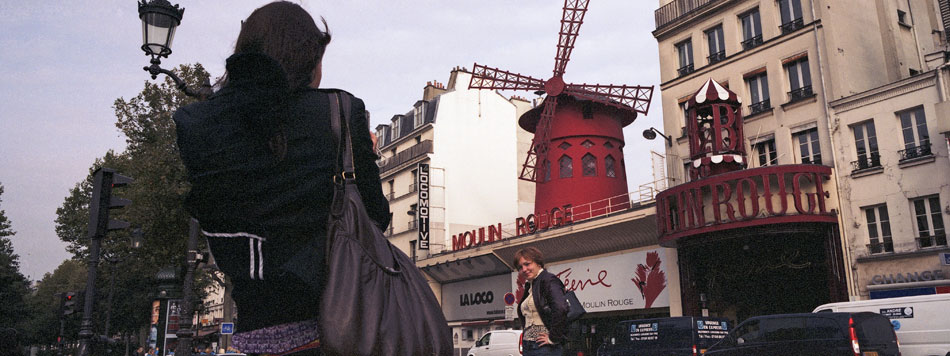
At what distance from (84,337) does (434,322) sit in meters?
7.38

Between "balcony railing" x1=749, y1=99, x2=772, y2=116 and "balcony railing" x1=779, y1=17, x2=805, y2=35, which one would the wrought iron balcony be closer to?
"balcony railing" x1=749, y1=99, x2=772, y2=116

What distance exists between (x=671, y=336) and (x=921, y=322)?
202 inches

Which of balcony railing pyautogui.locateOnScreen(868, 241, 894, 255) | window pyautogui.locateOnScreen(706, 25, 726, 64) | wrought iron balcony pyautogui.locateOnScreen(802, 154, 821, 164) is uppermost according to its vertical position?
window pyautogui.locateOnScreen(706, 25, 726, 64)

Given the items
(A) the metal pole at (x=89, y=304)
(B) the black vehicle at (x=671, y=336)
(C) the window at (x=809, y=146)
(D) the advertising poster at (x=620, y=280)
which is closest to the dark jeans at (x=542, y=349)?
(A) the metal pole at (x=89, y=304)

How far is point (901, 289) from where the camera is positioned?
18625mm

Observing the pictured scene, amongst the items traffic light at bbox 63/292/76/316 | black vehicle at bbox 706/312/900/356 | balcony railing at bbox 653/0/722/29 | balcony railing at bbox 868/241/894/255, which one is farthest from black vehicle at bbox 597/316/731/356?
balcony railing at bbox 653/0/722/29

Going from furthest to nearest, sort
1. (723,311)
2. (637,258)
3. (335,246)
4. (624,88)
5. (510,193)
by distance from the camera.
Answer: (510,193), (624,88), (637,258), (723,311), (335,246)

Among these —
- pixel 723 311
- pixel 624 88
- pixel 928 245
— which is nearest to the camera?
pixel 928 245

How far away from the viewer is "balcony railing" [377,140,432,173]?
4112 centimetres

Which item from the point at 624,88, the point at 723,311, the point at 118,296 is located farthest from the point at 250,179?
the point at 118,296

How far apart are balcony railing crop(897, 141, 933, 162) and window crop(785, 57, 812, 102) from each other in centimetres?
331

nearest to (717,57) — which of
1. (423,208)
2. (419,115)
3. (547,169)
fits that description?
(547,169)

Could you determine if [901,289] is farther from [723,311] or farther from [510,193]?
[510,193]

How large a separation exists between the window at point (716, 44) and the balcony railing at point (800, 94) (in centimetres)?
313
